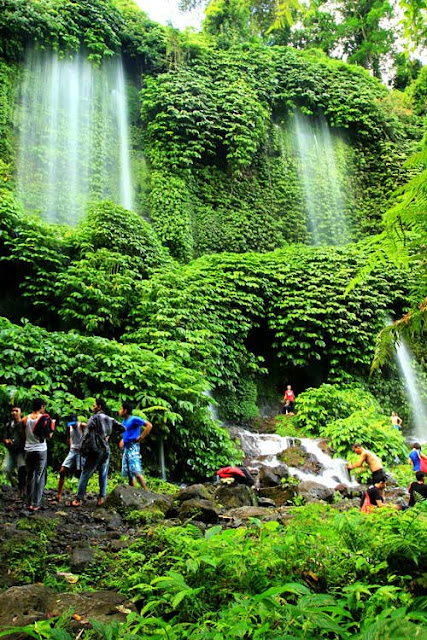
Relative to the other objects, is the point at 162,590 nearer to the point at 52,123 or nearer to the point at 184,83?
the point at 52,123

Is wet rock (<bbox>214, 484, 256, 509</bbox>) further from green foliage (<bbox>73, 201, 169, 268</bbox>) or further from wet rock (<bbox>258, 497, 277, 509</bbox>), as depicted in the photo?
green foliage (<bbox>73, 201, 169, 268</bbox>)

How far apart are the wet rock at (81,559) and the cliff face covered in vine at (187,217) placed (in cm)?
428

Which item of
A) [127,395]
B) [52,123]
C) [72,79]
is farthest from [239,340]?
[72,79]

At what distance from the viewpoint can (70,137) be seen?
20.6 meters

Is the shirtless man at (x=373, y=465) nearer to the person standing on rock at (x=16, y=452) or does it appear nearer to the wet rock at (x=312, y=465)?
the wet rock at (x=312, y=465)

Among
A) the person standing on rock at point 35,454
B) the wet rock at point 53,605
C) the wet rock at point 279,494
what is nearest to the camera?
the wet rock at point 53,605

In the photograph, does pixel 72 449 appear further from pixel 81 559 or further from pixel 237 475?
pixel 81 559

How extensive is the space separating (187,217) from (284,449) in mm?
11124

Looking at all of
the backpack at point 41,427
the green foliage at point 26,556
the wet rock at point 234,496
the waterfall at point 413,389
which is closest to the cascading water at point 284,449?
the wet rock at point 234,496


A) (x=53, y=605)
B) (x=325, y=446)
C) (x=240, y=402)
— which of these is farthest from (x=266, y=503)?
(x=240, y=402)

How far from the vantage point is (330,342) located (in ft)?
57.4

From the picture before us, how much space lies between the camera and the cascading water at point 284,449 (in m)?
11.9

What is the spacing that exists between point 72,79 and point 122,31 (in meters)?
3.90

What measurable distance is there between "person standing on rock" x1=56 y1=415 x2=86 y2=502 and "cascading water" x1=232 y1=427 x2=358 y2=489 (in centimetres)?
557
